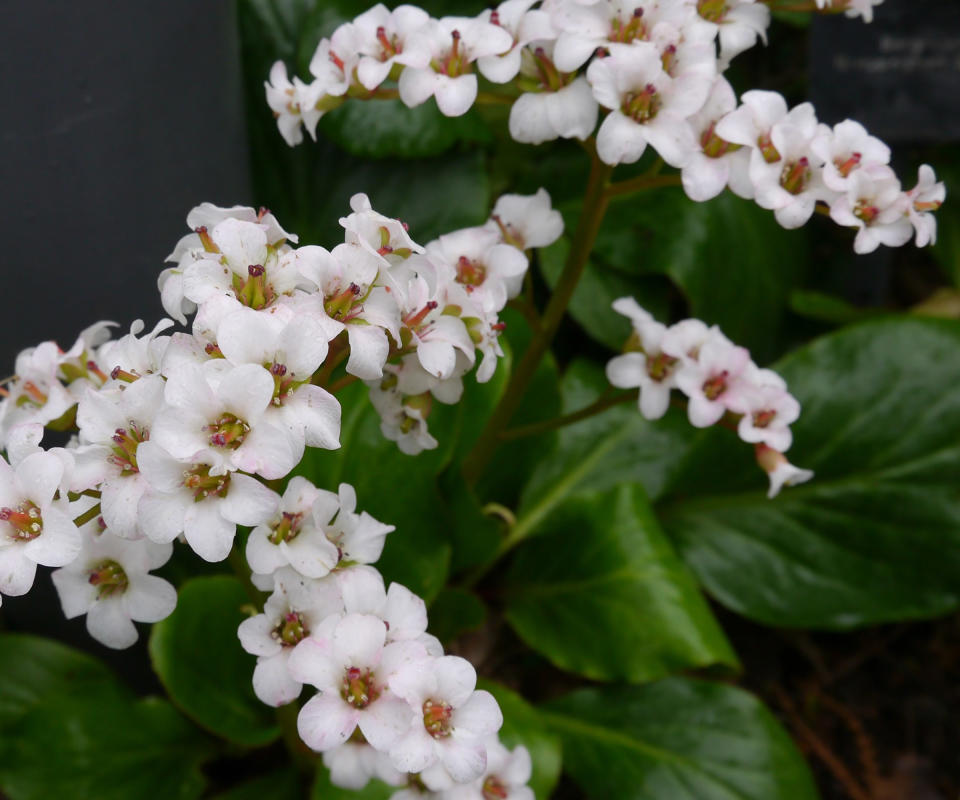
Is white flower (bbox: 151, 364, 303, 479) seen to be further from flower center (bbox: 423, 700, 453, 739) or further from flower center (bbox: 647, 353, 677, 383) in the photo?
flower center (bbox: 647, 353, 677, 383)

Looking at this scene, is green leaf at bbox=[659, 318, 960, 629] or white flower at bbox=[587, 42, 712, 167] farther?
green leaf at bbox=[659, 318, 960, 629]

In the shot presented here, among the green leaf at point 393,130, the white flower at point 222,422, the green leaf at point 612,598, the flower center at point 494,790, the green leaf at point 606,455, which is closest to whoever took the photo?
the white flower at point 222,422

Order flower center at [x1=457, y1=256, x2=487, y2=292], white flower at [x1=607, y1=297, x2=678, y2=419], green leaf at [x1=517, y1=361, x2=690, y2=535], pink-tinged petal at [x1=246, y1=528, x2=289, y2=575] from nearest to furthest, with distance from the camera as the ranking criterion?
pink-tinged petal at [x1=246, y1=528, x2=289, y2=575] → flower center at [x1=457, y1=256, x2=487, y2=292] → white flower at [x1=607, y1=297, x2=678, y2=419] → green leaf at [x1=517, y1=361, x2=690, y2=535]

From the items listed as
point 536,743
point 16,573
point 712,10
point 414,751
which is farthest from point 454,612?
point 712,10

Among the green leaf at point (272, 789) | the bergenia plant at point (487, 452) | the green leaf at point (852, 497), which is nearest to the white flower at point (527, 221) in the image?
the bergenia plant at point (487, 452)

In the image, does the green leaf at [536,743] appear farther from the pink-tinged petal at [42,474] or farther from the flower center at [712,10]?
the flower center at [712,10]

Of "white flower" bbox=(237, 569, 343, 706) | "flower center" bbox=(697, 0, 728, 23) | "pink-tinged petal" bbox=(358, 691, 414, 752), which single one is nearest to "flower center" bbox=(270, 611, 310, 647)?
"white flower" bbox=(237, 569, 343, 706)

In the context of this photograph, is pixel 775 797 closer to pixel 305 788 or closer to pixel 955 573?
pixel 955 573

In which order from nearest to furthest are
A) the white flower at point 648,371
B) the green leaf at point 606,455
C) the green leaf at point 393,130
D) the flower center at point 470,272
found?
the flower center at point 470,272 → the white flower at point 648,371 → the green leaf at point 393,130 → the green leaf at point 606,455
